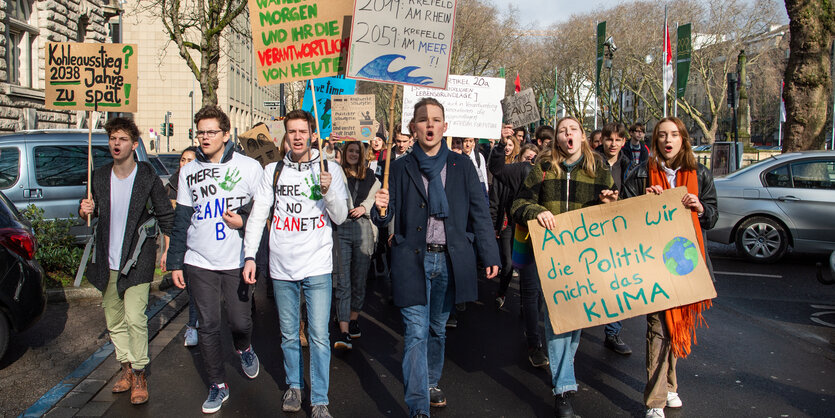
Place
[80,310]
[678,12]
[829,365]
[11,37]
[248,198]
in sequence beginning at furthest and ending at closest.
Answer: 1. [678,12]
2. [11,37]
3. [80,310]
4. [829,365]
5. [248,198]

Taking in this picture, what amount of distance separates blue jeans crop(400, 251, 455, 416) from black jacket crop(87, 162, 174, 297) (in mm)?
1856

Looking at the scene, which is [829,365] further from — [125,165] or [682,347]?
[125,165]

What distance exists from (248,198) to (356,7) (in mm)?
1492

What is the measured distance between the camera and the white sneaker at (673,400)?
14.3 feet

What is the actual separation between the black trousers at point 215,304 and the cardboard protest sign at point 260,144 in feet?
12.7

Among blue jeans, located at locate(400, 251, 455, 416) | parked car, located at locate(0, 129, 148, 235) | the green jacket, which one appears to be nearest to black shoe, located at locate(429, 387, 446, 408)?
blue jeans, located at locate(400, 251, 455, 416)

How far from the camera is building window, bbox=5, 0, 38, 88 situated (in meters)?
15.2

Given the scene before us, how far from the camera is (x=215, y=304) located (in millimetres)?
4371

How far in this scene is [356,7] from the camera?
4547 mm

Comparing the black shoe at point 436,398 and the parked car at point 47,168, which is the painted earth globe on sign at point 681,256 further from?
the parked car at point 47,168

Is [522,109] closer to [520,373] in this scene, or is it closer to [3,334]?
[520,373]

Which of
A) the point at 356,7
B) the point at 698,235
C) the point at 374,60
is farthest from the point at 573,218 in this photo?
the point at 356,7

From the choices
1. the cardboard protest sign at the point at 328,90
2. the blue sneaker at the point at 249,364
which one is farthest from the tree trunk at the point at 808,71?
the blue sneaker at the point at 249,364

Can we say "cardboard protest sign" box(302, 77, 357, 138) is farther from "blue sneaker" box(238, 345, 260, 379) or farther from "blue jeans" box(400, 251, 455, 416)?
"blue jeans" box(400, 251, 455, 416)
